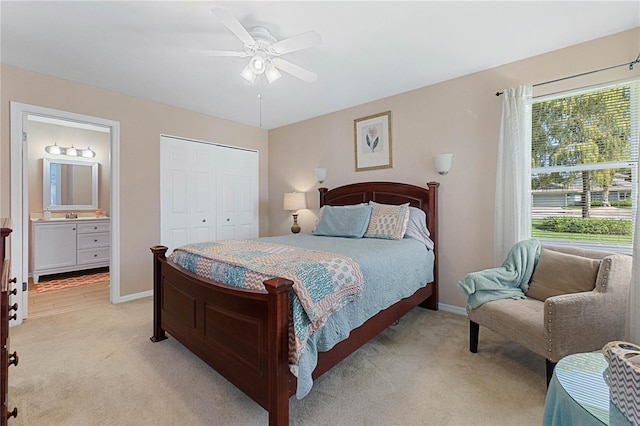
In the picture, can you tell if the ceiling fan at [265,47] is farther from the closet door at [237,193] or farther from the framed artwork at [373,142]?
the closet door at [237,193]

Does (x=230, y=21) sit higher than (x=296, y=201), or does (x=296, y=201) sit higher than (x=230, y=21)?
(x=230, y=21)

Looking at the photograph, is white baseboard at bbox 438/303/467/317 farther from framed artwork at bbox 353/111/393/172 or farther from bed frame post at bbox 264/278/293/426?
bed frame post at bbox 264/278/293/426

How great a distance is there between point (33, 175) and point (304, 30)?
5.07 metres

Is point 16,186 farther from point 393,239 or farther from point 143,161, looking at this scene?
point 393,239

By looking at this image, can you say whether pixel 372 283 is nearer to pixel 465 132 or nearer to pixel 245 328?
pixel 245 328

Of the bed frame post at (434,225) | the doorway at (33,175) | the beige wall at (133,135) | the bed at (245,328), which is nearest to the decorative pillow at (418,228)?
the bed frame post at (434,225)

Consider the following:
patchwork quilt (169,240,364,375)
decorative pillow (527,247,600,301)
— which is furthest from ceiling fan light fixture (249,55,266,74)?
decorative pillow (527,247,600,301)

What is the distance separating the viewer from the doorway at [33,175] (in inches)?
110

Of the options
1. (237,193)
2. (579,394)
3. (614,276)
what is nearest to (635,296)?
(614,276)

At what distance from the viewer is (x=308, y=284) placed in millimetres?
1501

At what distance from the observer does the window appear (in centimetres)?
226

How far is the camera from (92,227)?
15.4 ft

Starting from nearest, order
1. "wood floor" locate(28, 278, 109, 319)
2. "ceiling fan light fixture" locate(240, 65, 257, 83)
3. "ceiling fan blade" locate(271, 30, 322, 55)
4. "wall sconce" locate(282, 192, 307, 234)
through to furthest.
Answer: "ceiling fan blade" locate(271, 30, 322, 55)
"ceiling fan light fixture" locate(240, 65, 257, 83)
"wood floor" locate(28, 278, 109, 319)
"wall sconce" locate(282, 192, 307, 234)

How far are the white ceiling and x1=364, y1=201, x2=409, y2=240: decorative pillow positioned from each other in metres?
1.46
